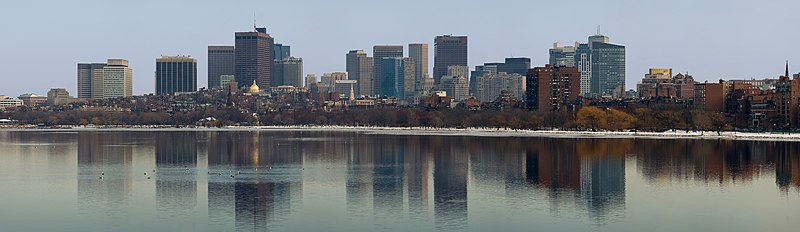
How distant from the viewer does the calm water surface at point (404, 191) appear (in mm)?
36219

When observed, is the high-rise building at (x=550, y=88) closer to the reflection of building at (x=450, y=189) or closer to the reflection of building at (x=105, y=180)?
the reflection of building at (x=450, y=189)

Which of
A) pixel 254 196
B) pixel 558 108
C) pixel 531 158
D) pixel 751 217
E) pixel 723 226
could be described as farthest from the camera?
pixel 558 108

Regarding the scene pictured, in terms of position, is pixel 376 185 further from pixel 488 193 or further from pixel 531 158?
pixel 531 158

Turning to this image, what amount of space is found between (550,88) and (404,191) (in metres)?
146

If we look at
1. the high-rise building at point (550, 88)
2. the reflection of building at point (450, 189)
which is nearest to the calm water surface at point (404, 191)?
the reflection of building at point (450, 189)

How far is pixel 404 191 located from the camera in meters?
46.8

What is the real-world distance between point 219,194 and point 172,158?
29068mm

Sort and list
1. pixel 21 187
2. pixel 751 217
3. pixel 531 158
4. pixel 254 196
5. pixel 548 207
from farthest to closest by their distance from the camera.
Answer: pixel 531 158 → pixel 21 187 → pixel 254 196 → pixel 548 207 → pixel 751 217

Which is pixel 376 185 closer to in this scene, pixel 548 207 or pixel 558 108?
pixel 548 207

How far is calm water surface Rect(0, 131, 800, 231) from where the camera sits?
36.2 meters

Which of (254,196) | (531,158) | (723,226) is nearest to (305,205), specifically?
(254,196)

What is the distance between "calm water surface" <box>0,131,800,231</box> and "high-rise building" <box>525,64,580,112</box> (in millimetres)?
110054

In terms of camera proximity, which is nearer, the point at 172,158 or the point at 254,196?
the point at 254,196

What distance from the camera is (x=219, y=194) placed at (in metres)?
44.9
